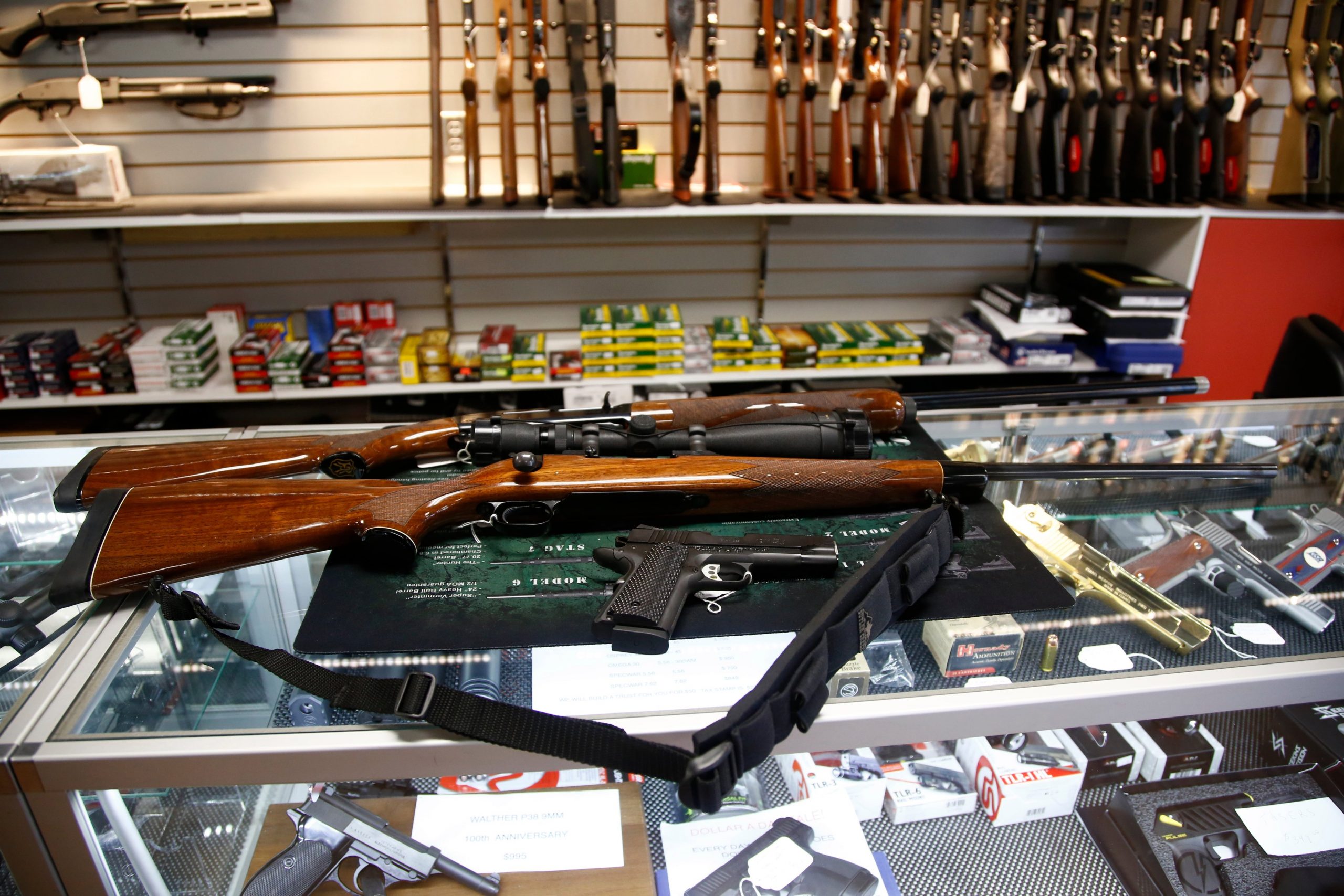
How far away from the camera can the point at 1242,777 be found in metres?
1.15

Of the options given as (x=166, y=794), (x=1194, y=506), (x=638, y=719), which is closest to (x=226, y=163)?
(x=166, y=794)

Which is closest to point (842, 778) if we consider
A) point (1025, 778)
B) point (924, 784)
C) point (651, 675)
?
point (924, 784)

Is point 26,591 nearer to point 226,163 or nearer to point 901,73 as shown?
point 226,163

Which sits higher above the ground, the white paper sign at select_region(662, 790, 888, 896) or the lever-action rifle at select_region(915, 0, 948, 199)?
the lever-action rifle at select_region(915, 0, 948, 199)

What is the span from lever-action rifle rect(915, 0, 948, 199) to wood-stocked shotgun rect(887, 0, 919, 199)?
0.05 meters

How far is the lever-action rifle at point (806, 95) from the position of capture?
8.92 feet

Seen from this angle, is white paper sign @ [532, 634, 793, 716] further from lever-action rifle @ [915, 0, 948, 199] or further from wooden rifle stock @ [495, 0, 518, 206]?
lever-action rifle @ [915, 0, 948, 199]

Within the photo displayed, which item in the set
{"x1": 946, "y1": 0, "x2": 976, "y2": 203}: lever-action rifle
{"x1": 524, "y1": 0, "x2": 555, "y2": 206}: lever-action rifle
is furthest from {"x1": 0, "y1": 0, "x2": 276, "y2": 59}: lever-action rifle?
{"x1": 946, "y1": 0, "x2": 976, "y2": 203}: lever-action rifle

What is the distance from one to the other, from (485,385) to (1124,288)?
2.33 meters

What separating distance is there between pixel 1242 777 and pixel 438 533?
1.20 metres

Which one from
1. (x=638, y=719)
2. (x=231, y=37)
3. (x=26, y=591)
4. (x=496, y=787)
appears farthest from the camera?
(x=231, y=37)

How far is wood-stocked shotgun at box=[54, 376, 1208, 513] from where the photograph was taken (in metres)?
1.13

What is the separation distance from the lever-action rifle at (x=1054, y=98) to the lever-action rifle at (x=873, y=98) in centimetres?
59

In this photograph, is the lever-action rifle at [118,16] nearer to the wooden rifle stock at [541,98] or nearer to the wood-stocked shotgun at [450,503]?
the wooden rifle stock at [541,98]
